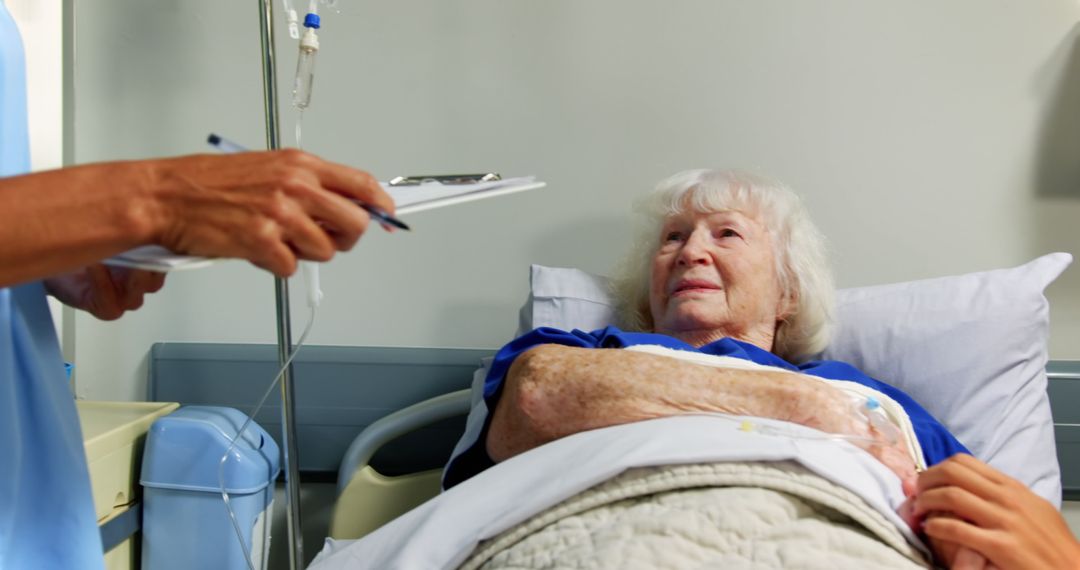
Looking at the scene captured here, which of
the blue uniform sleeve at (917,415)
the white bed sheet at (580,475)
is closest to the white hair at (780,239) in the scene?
the blue uniform sleeve at (917,415)

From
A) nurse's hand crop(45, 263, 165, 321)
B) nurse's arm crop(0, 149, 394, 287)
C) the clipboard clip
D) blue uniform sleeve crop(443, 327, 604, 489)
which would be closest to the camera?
nurse's arm crop(0, 149, 394, 287)

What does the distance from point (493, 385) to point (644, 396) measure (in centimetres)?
26

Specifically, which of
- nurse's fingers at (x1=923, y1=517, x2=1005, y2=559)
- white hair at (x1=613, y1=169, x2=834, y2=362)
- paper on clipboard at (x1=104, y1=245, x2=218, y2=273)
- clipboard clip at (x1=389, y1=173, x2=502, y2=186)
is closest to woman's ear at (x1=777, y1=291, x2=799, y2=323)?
white hair at (x1=613, y1=169, x2=834, y2=362)

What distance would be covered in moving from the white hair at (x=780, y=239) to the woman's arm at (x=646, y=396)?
1.38ft

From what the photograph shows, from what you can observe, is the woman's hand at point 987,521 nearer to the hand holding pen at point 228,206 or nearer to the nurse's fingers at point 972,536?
the nurse's fingers at point 972,536

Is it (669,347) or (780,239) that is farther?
(780,239)

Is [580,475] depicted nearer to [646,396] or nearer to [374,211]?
[646,396]

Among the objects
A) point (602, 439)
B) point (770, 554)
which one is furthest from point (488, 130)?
point (770, 554)

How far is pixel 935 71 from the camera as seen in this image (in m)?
1.69

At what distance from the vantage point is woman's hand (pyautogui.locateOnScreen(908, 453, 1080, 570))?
911 millimetres

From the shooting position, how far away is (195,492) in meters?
1.39

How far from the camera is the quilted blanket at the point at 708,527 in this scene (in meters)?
0.84

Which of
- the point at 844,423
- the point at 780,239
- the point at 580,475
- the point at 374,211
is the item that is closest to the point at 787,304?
the point at 780,239

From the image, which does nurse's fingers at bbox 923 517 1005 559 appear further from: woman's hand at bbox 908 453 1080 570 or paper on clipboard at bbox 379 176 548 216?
paper on clipboard at bbox 379 176 548 216
